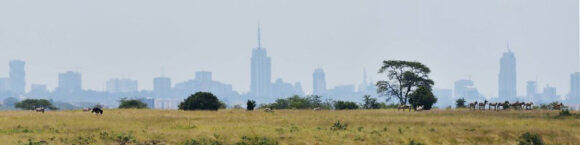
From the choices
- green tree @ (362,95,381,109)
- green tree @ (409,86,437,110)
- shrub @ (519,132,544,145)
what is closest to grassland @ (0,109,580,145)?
shrub @ (519,132,544,145)

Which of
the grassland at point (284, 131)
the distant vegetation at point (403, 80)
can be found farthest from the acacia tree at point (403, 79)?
the grassland at point (284, 131)

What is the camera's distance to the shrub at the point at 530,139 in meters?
47.3

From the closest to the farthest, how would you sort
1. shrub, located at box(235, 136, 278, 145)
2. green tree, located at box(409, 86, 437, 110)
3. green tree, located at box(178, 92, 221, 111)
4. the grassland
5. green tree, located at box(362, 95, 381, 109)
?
the grassland < shrub, located at box(235, 136, 278, 145) < green tree, located at box(178, 92, 221, 111) < green tree, located at box(409, 86, 437, 110) < green tree, located at box(362, 95, 381, 109)

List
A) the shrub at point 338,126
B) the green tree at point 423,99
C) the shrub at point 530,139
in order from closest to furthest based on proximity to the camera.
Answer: the shrub at point 530,139 < the shrub at point 338,126 < the green tree at point 423,99

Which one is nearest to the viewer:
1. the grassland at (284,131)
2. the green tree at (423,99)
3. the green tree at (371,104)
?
the grassland at (284,131)

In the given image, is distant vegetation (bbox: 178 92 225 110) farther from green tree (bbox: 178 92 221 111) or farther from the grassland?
the grassland

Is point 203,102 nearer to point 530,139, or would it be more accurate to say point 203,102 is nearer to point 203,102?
point 203,102

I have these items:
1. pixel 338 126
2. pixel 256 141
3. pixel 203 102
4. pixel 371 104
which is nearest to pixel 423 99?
pixel 203 102

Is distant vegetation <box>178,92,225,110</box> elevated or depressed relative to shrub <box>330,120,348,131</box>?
elevated

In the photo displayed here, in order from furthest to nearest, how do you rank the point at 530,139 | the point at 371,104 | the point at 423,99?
the point at 371,104, the point at 423,99, the point at 530,139

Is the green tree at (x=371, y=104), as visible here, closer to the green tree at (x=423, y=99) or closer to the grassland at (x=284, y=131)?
the green tree at (x=423, y=99)

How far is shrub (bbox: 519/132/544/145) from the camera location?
155 feet

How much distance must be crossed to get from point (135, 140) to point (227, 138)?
239 inches

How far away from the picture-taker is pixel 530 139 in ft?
158
